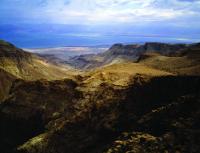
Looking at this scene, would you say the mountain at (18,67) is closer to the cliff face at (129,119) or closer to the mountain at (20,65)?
the mountain at (20,65)

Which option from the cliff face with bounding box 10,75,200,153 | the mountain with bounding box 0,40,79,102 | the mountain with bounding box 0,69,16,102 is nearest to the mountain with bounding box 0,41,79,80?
the mountain with bounding box 0,40,79,102

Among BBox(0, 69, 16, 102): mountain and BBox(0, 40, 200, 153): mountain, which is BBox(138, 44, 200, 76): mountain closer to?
BBox(0, 40, 200, 153): mountain

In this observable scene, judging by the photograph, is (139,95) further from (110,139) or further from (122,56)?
(122,56)

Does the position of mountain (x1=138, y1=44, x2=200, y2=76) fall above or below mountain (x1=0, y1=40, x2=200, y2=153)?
above

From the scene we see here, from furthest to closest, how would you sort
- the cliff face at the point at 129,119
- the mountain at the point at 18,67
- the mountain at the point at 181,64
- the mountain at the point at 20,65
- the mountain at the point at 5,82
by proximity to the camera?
the mountain at the point at 20,65, the mountain at the point at 18,67, the mountain at the point at 5,82, the mountain at the point at 181,64, the cliff face at the point at 129,119

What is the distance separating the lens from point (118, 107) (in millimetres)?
31625

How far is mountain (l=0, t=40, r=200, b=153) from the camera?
2789 centimetres

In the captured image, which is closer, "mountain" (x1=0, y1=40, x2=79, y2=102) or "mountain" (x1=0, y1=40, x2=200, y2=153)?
"mountain" (x1=0, y1=40, x2=200, y2=153)

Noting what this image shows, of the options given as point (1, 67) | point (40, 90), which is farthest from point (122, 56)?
point (40, 90)

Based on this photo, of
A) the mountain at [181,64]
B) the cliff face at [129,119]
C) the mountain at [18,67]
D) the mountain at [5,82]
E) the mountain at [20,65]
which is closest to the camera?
the cliff face at [129,119]

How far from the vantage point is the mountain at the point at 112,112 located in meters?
27.9

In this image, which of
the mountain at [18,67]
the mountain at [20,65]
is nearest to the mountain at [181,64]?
the mountain at [18,67]

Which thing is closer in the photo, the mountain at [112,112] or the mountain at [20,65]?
the mountain at [112,112]

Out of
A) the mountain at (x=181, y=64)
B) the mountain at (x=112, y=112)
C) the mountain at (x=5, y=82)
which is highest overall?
the mountain at (x=181, y=64)
